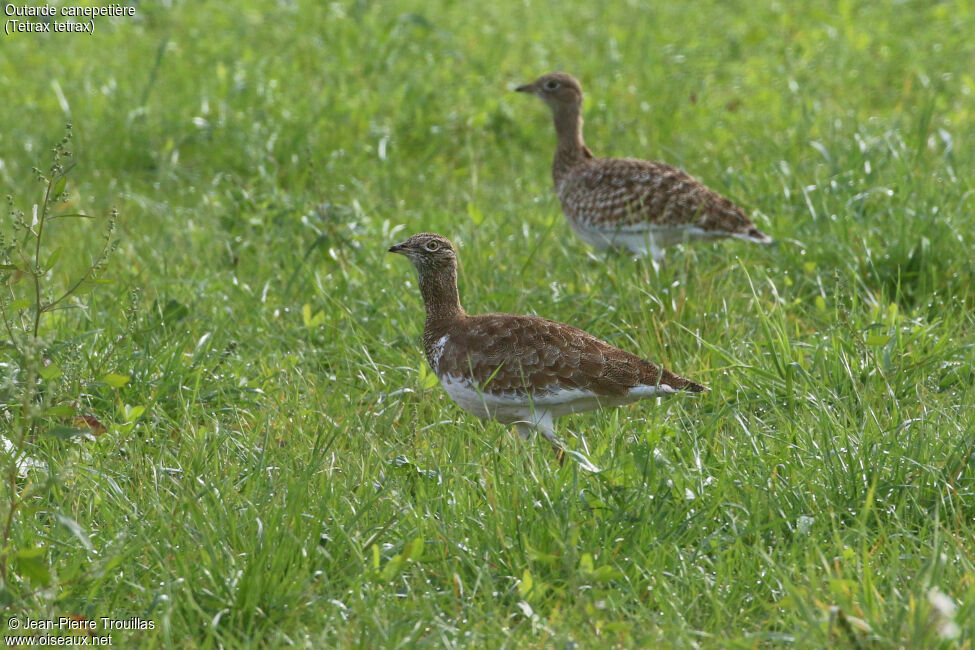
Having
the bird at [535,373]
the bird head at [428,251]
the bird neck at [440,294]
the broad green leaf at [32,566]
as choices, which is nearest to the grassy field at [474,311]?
the broad green leaf at [32,566]

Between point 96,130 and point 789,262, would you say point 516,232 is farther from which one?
point 96,130

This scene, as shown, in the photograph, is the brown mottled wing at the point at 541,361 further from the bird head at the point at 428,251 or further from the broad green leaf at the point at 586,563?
the broad green leaf at the point at 586,563

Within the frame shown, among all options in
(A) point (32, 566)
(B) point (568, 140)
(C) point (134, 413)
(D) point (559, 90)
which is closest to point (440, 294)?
(C) point (134, 413)

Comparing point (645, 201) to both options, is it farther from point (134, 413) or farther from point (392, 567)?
point (392, 567)

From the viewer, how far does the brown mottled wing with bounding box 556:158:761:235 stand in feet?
21.9

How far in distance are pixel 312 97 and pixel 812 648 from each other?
22.6 feet

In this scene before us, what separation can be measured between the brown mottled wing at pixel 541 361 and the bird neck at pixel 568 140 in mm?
2970

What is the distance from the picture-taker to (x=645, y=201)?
6926 mm

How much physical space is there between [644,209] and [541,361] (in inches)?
88.7

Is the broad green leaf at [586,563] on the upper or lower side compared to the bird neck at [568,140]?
lower

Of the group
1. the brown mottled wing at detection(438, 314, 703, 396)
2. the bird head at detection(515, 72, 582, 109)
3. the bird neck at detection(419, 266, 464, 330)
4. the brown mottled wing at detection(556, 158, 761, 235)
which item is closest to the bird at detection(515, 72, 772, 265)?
the brown mottled wing at detection(556, 158, 761, 235)

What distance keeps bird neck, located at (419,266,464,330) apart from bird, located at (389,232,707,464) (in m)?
0.15

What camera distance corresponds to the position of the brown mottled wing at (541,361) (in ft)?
15.5

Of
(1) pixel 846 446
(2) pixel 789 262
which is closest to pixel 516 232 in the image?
(2) pixel 789 262
